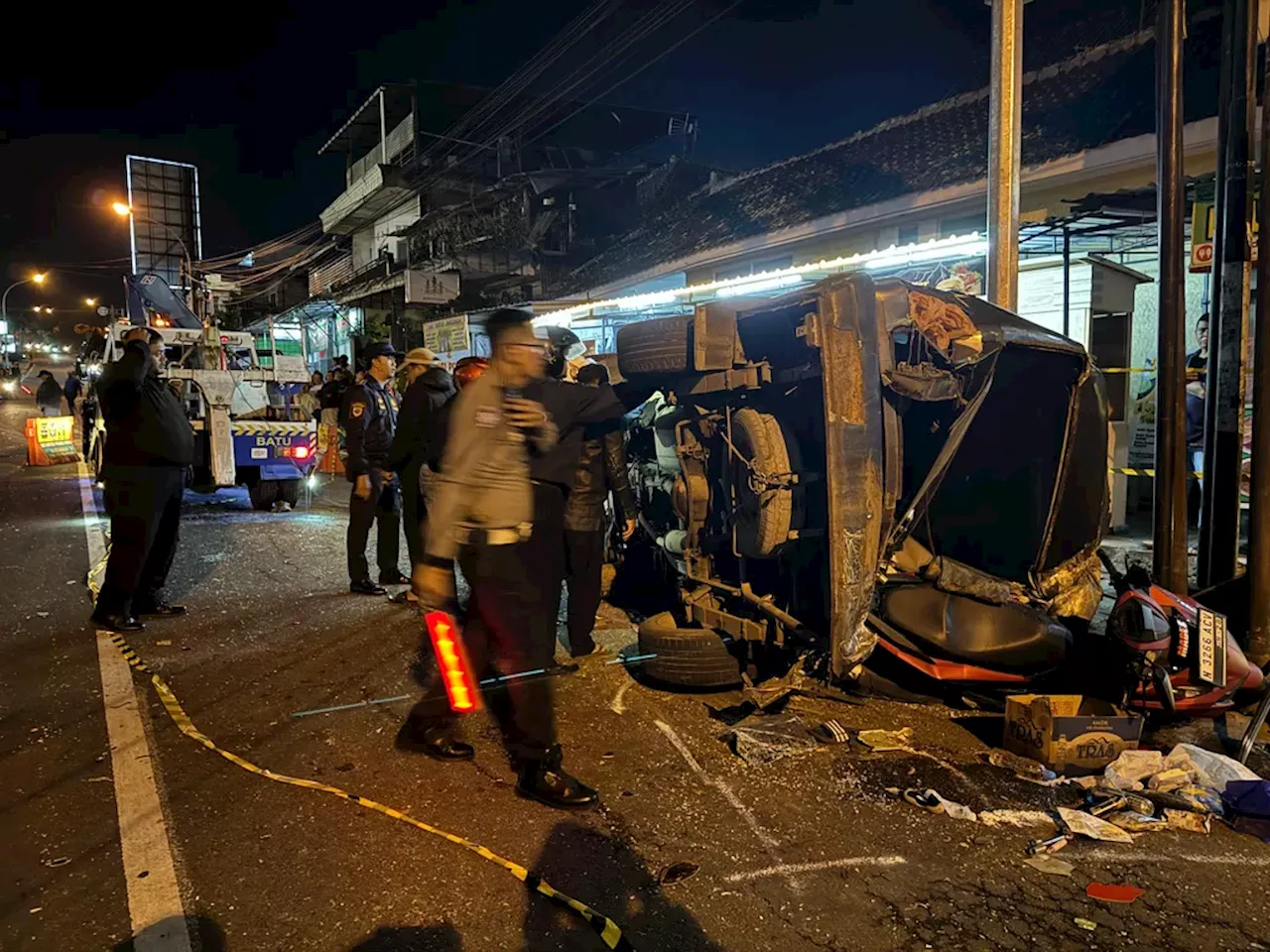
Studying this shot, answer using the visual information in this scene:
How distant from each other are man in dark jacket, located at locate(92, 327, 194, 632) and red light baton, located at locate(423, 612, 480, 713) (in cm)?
337

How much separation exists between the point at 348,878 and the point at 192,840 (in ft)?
2.29

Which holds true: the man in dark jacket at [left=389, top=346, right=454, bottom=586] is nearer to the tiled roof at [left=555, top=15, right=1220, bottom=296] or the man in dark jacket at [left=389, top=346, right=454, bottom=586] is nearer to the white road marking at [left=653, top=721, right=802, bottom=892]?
the white road marking at [left=653, top=721, right=802, bottom=892]

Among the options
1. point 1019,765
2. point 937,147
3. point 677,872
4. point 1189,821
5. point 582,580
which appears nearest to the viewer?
point 677,872

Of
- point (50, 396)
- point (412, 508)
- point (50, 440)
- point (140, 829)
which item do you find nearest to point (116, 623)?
point (412, 508)

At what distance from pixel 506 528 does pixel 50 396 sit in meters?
24.7

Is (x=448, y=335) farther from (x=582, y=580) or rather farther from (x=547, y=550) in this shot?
(x=547, y=550)

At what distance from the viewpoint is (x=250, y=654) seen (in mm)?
5340

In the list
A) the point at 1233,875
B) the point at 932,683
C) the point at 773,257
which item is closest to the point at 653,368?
the point at 932,683

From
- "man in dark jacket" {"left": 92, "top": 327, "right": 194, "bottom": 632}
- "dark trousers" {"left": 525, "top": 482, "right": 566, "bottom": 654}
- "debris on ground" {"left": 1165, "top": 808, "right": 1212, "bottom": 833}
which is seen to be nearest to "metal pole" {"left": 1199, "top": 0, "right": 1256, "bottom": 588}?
"debris on ground" {"left": 1165, "top": 808, "right": 1212, "bottom": 833}

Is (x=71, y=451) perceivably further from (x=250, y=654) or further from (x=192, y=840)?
(x=192, y=840)

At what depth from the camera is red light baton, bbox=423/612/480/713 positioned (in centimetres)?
344

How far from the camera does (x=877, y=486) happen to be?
4141 millimetres

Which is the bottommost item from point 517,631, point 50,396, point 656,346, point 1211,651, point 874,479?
point 1211,651

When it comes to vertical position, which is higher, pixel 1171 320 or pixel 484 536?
pixel 1171 320
